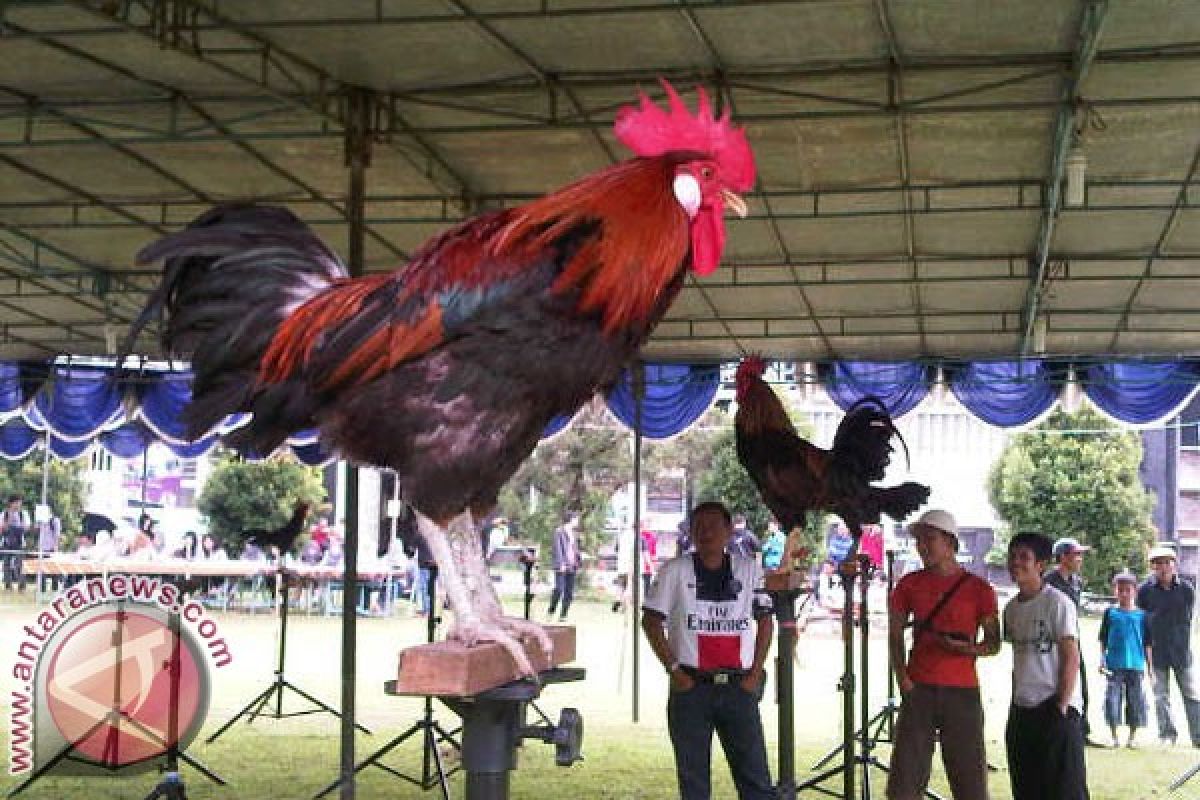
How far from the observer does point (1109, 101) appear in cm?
739

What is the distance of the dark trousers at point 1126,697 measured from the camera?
10664 millimetres

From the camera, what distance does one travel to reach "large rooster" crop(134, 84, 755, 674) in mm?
2789

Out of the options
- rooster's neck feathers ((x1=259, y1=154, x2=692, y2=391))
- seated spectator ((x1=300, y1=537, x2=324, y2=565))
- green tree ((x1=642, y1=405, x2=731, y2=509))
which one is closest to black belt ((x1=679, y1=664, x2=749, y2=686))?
rooster's neck feathers ((x1=259, y1=154, x2=692, y2=391))

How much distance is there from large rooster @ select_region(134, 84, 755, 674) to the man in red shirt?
3886 millimetres

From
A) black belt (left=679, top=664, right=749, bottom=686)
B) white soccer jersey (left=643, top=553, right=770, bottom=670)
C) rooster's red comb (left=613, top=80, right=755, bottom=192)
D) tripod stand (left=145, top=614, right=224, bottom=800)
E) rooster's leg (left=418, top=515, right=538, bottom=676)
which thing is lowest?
tripod stand (left=145, top=614, right=224, bottom=800)

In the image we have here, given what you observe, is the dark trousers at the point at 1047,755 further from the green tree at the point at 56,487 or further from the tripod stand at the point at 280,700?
the green tree at the point at 56,487

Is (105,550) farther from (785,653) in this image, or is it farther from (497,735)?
(497,735)

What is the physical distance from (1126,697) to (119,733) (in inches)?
308

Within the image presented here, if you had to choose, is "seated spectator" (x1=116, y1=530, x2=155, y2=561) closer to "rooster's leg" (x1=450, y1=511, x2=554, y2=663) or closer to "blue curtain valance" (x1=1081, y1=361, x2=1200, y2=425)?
"blue curtain valance" (x1=1081, y1=361, x2=1200, y2=425)

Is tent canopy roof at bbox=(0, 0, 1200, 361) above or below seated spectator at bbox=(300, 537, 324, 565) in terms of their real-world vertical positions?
above

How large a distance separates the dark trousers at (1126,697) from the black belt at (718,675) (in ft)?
20.0

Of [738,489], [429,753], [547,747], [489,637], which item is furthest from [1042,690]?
[738,489]

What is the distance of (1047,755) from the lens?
6270 mm

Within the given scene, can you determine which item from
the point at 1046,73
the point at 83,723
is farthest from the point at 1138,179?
the point at 83,723
